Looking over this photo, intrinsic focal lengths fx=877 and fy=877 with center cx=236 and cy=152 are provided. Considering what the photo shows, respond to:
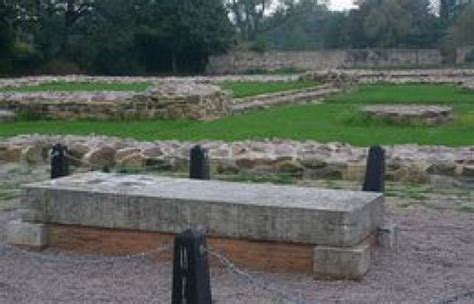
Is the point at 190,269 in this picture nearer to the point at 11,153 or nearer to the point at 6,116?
the point at 11,153

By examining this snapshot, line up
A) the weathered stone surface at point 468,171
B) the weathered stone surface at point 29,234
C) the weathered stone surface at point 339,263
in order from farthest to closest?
1. the weathered stone surface at point 468,171
2. the weathered stone surface at point 29,234
3. the weathered stone surface at point 339,263

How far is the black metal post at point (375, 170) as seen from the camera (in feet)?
26.4

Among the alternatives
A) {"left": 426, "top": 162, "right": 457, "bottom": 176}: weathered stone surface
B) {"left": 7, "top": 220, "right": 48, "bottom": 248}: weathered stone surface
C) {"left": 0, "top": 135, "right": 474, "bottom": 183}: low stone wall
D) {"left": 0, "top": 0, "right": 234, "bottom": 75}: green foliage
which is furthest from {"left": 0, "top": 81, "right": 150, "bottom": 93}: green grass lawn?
{"left": 7, "top": 220, "right": 48, "bottom": 248}: weathered stone surface

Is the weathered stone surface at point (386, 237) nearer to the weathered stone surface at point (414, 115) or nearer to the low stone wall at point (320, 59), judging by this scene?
the weathered stone surface at point (414, 115)

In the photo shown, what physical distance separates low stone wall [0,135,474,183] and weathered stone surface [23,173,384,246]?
3.61 metres

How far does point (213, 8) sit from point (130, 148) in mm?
34533

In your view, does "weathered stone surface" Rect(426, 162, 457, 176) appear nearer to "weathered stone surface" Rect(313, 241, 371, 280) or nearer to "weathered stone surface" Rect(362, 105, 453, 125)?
"weathered stone surface" Rect(313, 241, 371, 280)

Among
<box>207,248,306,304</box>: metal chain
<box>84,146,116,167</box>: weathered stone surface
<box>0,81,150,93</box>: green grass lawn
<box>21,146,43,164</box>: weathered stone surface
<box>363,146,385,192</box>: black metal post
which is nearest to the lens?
<box>207,248,306,304</box>: metal chain

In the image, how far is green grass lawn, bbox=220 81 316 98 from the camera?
25641 mm

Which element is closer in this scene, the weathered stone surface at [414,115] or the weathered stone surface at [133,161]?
the weathered stone surface at [133,161]

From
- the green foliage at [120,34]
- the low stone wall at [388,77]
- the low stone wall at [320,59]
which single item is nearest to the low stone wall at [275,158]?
the low stone wall at [388,77]

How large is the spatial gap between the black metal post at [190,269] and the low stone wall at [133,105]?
1427 centimetres

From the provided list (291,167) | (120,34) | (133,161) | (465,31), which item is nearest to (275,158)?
(291,167)

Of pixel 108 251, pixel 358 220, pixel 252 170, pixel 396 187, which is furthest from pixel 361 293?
pixel 252 170
